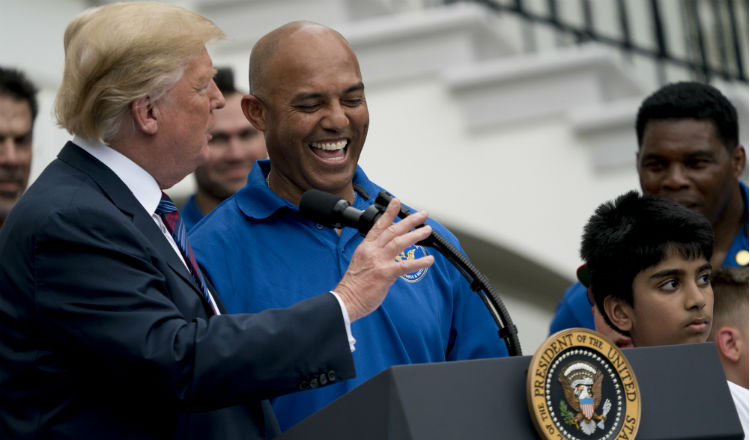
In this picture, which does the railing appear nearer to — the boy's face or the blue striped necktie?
the boy's face

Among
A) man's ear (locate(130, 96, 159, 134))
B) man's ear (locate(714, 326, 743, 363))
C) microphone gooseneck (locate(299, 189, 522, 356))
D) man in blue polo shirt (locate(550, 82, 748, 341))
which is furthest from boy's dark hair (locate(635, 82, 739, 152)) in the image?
man's ear (locate(130, 96, 159, 134))

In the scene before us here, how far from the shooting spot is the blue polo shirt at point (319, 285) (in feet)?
6.99

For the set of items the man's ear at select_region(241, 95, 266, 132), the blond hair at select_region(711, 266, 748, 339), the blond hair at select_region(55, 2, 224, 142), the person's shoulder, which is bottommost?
the blond hair at select_region(711, 266, 748, 339)

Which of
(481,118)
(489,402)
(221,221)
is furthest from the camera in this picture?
(481,118)

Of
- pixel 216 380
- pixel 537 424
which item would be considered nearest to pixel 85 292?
pixel 216 380

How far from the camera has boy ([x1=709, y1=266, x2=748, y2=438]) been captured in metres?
2.72

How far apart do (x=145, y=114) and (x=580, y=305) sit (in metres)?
1.53

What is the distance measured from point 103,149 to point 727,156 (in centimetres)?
188

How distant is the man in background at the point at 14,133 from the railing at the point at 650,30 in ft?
7.97

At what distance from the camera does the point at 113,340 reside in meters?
1.59

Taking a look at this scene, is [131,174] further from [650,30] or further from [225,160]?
[650,30]

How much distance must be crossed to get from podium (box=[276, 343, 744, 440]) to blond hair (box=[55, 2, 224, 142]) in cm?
58

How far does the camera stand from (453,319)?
7.59 feet

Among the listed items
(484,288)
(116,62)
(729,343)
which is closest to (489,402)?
(484,288)
